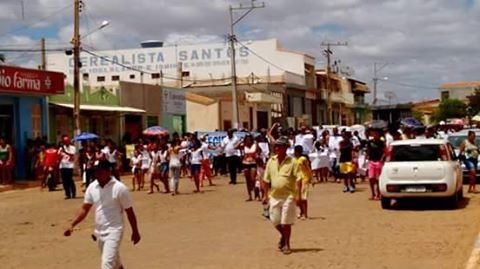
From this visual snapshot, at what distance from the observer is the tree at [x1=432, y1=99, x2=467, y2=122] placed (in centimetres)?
9550

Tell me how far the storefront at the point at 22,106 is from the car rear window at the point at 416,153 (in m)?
15.9

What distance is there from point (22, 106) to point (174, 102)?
17.1m

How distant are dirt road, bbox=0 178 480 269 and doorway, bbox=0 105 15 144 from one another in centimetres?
1048

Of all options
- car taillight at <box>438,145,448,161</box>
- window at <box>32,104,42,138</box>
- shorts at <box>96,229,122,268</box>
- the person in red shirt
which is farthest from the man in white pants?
window at <box>32,104,42,138</box>

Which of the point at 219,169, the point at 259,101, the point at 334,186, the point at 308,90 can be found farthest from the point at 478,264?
the point at 308,90

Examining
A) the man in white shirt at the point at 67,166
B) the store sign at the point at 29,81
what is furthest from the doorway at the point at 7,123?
A: the man in white shirt at the point at 67,166

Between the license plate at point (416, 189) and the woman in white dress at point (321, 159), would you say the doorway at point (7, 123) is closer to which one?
the woman in white dress at point (321, 159)

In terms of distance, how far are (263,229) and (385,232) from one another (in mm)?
2102

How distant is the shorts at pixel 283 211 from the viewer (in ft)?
37.4

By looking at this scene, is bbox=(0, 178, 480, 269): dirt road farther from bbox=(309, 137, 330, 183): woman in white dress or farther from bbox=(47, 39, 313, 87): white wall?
bbox=(47, 39, 313, 87): white wall

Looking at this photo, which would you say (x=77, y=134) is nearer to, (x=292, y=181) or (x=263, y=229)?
(x=263, y=229)

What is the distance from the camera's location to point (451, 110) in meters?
96.6

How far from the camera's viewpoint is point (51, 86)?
3241 centimetres

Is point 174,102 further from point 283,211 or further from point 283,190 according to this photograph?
point 283,211
